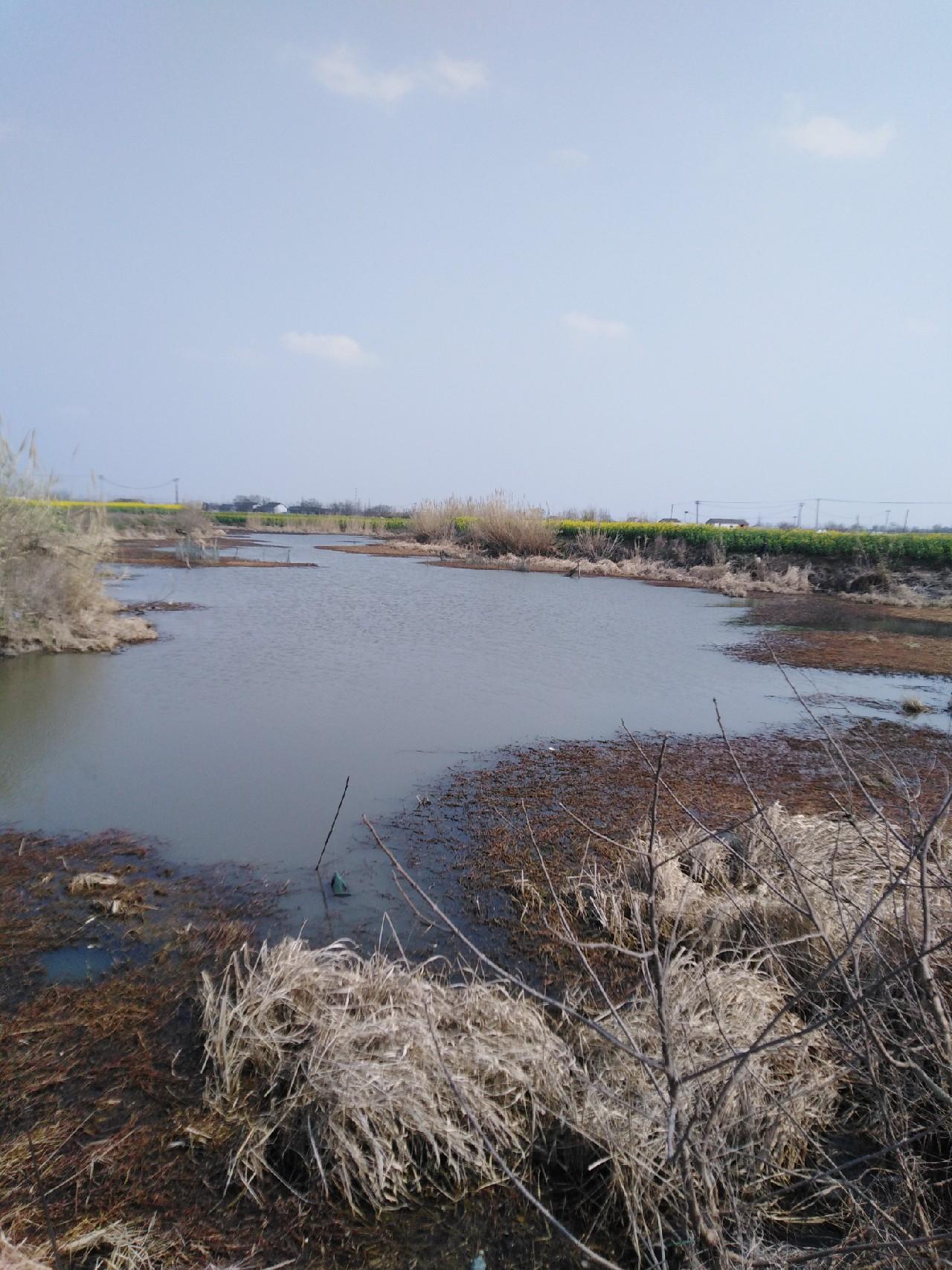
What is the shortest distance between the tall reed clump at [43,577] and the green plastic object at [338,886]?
300 inches

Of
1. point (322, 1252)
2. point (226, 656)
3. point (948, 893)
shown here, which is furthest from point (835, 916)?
point (226, 656)

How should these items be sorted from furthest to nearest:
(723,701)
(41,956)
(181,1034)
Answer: (723,701)
(41,956)
(181,1034)

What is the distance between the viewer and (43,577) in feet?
35.0

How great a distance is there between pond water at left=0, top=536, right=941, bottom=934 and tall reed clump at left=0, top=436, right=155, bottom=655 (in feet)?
1.56

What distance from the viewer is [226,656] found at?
35.4 feet

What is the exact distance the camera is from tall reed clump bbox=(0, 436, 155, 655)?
1025 cm

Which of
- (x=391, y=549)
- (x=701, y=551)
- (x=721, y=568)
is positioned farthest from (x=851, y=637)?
(x=391, y=549)

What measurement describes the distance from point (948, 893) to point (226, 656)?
9114mm

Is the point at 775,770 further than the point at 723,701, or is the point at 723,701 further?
the point at 723,701

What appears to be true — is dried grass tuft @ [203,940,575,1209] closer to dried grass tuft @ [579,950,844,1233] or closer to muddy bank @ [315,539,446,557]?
dried grass tuft @ [579,950,844,1233]

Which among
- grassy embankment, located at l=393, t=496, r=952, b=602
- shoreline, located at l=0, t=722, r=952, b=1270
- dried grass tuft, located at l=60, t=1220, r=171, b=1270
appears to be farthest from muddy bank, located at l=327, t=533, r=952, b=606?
dried grass tuft, located at l=60, t=1220, r=171, b=1270

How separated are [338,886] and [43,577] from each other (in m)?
8.22

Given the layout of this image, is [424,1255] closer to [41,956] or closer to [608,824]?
[41,956]

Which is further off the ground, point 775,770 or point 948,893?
point 948,893
